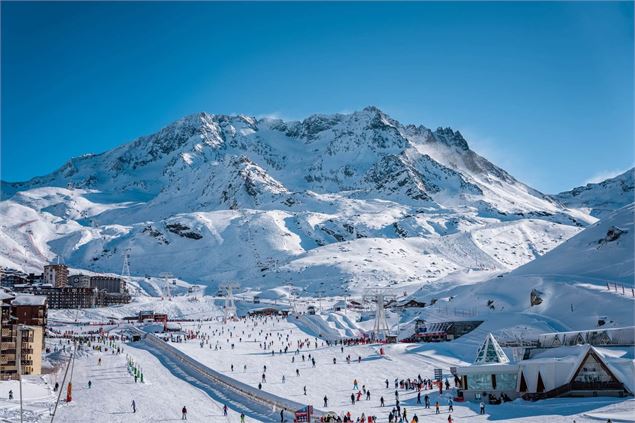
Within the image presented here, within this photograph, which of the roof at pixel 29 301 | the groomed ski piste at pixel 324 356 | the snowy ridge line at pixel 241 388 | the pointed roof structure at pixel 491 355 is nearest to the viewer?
the snowy ridge line at pixel 241 388

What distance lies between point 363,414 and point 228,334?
5277 centimetres

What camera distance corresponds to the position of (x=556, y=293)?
277 feet

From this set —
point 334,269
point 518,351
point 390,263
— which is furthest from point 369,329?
point 390,263

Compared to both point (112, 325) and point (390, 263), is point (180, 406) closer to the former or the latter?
point (112, 325)

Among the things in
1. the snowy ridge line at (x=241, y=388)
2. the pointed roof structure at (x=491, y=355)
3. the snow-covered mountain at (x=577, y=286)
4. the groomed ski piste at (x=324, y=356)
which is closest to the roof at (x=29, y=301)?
the groomed ski piste at (x=324, y=356)

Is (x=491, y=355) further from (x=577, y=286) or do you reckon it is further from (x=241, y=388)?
(x=577, y=286)

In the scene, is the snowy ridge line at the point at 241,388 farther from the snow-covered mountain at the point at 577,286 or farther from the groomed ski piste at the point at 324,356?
the snow-covered mountain at the point at 577,286

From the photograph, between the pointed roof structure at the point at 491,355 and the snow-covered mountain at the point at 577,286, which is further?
the snow-covered mountain at the point at 577,286

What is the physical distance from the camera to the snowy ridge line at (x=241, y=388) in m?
42.6

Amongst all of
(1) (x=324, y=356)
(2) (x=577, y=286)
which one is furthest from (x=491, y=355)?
(2) (x=577, y=286)

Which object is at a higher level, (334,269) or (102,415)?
(334,269)

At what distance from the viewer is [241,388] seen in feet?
162

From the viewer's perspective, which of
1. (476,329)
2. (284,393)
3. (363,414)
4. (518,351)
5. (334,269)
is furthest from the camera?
(334,269)

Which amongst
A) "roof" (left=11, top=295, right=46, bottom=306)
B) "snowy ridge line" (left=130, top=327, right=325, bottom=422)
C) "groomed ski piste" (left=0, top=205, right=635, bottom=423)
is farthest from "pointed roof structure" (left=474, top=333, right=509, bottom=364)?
"roof" (left=11, top=295, right=46, bottom=306)
